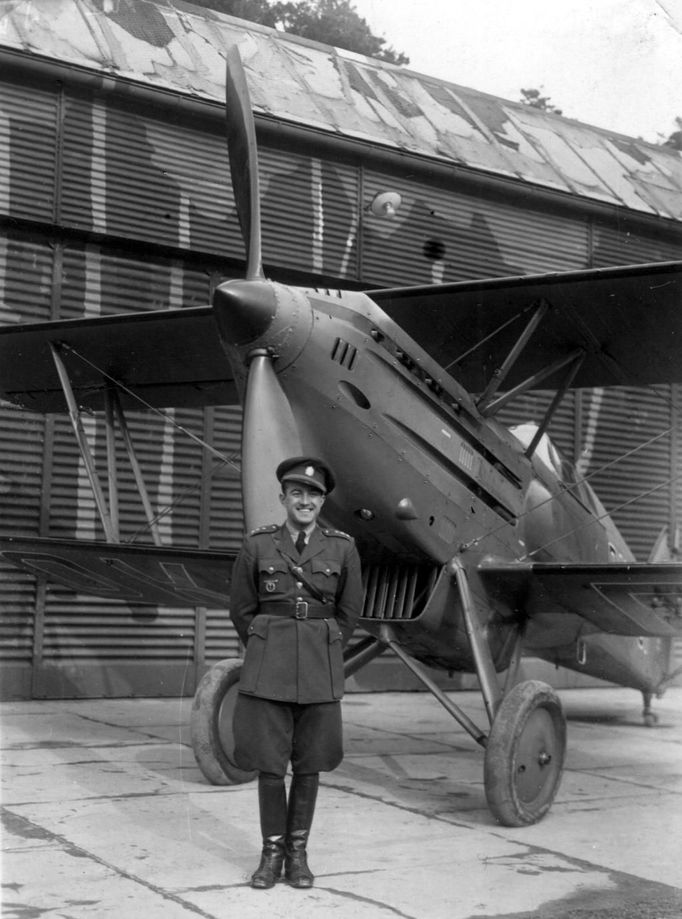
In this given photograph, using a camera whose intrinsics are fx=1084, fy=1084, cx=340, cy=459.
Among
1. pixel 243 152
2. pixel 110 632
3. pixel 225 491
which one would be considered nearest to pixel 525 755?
pixel 243 152

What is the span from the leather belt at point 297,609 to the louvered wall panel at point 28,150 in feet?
22.6

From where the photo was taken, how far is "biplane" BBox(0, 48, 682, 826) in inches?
220

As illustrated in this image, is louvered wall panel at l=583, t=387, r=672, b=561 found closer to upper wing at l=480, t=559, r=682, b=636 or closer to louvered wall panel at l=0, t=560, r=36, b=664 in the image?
upper wing at l=480, t=559, r=682, b=636

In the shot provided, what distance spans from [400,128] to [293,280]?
2.25m

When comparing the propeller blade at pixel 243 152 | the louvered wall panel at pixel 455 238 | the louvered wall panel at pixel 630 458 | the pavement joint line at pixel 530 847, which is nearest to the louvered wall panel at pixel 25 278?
the louvered wall panel at pixel 455 238

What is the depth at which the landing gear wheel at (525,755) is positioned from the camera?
558 cm

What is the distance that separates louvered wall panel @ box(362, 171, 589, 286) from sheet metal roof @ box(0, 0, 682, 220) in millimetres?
429

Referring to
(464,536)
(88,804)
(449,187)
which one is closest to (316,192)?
(449,187)

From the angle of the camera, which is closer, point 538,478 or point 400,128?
point 538,478

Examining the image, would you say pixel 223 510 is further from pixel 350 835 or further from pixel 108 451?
pixel 350 835

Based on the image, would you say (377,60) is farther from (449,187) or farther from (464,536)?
(464,536)

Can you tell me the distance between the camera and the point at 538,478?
7.53 m

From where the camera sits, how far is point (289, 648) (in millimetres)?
4168

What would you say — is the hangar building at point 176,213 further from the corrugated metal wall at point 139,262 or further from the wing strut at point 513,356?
the wing strut at point 513,356
